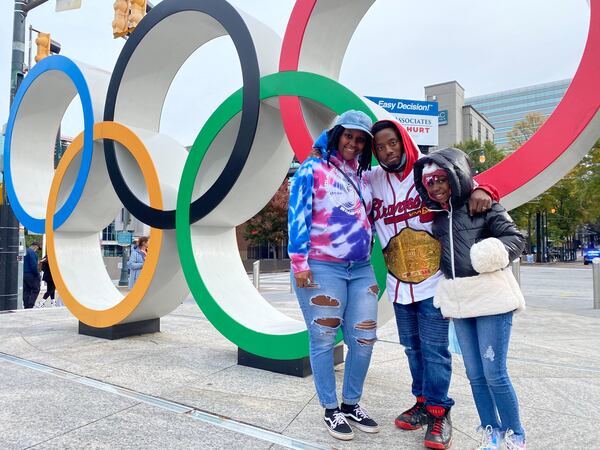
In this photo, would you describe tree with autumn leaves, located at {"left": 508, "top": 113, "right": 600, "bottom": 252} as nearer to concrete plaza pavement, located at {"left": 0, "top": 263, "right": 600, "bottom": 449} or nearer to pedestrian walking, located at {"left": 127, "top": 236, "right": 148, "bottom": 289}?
pedestrian walking, located at {"left": 127, "top": 236, "right": 148, "bottom": 289}

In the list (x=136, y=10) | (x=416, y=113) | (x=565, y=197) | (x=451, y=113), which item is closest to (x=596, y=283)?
(x=136, y=10)

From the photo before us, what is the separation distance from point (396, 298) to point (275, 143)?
2398mm

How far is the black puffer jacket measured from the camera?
2.28 m

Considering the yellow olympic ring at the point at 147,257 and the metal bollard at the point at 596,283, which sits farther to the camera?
the metal bollard at the point at 596,283

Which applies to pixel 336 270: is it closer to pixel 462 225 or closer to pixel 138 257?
pixel 462 225

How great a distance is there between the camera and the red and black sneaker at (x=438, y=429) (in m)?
2.56

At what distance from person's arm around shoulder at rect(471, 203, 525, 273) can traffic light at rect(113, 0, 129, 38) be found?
Result: 7.10 m

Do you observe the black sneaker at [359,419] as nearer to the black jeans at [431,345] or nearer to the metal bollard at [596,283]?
the black jeans at [431,345]

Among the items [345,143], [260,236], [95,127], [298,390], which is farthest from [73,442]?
[260,236]

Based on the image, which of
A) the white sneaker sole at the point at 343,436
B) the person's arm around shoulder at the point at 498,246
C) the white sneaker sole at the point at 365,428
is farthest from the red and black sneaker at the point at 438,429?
the person's arm around shoulder at the point at 498,246

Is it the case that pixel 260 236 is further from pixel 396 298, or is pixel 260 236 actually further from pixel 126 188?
pixel 396 298

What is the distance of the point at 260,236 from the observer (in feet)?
96.4

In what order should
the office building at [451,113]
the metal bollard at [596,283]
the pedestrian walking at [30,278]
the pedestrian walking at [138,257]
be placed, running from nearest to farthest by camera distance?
the pedestrian walking at [138,257], the metal bollard at [596,283], the pedestrian walking at [30,278], the office building at [451,113]

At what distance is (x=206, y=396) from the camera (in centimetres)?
346
